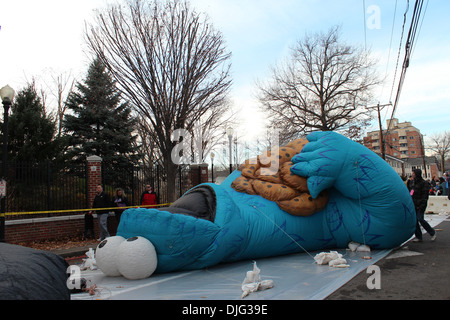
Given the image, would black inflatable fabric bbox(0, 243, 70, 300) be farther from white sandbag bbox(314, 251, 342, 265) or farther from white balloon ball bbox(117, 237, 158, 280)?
white sandbag bbox(314, 251, 342, 265)

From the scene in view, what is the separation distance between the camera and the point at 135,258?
4.54m

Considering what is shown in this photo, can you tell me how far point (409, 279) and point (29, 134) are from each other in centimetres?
1501

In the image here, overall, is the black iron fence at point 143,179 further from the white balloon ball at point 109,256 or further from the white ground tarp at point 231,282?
the white ground tarp at point 231,282

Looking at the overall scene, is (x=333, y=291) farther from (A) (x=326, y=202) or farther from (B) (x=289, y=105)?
(B) (x=289, y=105)

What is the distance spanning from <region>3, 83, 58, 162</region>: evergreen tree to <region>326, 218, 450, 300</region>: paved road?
1312cm

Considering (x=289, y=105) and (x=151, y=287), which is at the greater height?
(x=289, y=105)

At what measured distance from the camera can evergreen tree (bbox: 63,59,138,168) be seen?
59.2 ft

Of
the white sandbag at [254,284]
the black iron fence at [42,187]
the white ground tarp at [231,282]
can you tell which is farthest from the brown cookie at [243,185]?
the black iron fence at [42,187]

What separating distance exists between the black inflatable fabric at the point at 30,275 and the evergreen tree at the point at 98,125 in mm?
15821

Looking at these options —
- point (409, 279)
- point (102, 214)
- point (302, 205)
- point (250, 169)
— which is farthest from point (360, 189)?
point (102, 214)
